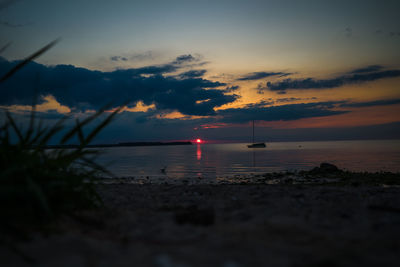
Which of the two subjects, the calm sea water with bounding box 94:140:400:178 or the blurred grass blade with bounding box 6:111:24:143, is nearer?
the blurred grass blade with bounding box 6:111:24:143

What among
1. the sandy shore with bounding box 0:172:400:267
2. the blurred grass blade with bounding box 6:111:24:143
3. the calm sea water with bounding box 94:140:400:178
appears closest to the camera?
the sandy shore with bounding box 0:172:400:267

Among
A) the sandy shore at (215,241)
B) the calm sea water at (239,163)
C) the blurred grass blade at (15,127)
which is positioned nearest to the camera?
the sandy shore at (215,241)

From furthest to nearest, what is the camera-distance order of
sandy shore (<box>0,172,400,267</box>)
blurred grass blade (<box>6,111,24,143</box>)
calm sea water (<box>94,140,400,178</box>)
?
calm sea water (<box>94,140,400,178</box>), blurred grass blade (<box>6,111,24,143</box>), sandy shore (<box>0,172,400,267</box>)

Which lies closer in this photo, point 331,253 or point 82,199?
point 331,253

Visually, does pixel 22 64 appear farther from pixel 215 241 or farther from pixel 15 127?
pixel 215 241

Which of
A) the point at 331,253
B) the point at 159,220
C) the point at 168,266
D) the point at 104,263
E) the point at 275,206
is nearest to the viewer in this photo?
the point at 168,266

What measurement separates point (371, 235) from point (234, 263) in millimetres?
1653

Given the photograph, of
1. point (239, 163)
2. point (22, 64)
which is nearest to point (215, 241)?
point (22, 64)

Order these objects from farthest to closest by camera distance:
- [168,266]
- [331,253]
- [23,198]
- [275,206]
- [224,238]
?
[275,206], [23,198], [224,238], [331,253], [168,266]

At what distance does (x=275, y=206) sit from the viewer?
4.71 metres

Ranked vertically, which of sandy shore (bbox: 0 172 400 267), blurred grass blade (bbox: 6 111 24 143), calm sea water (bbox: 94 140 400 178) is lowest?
calm sea water (bbox: 94 140 400 178)

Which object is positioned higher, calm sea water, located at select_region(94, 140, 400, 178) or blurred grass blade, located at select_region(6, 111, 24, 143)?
blurred grass blade, located at select_region(6, 111, 24, 143)

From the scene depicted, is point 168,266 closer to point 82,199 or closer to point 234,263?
point 234,263

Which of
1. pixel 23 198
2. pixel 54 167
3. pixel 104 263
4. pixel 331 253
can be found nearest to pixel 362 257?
pixel 331 253
